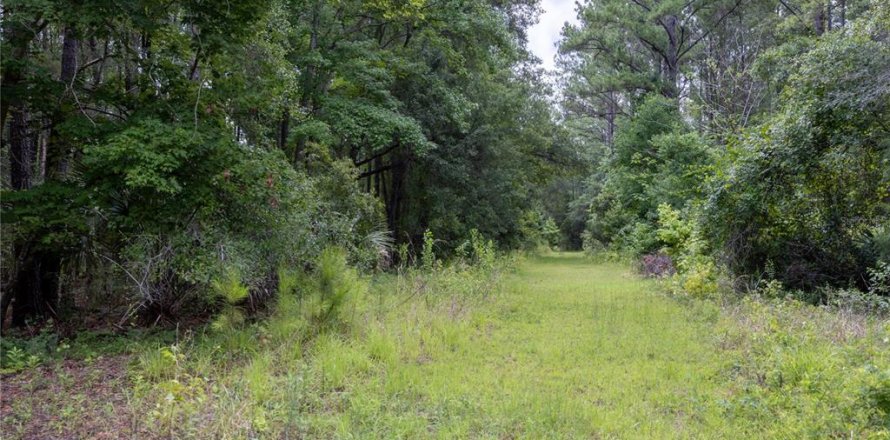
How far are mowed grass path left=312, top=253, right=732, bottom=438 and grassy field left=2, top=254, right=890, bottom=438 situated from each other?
0.8 inches

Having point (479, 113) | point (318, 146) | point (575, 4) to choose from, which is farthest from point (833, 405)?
point (575, 4)

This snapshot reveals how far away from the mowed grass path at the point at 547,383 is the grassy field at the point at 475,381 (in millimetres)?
19

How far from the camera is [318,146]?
43.2 feet

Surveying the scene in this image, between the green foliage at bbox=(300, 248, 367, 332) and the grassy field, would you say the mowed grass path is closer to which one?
the grassy field

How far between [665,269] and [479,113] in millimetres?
7623

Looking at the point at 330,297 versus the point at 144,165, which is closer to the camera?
the point at 144,165

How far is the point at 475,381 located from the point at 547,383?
661 millimetres

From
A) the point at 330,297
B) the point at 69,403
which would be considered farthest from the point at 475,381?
the point at 69,403

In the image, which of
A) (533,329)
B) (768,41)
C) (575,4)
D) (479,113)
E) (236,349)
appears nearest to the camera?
(236,349)

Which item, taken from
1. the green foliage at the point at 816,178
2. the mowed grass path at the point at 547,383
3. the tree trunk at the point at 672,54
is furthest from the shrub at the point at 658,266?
the tree trunk at the point at 672,54

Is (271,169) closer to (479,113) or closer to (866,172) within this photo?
(866,172)

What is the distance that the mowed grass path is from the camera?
4008 millimetres

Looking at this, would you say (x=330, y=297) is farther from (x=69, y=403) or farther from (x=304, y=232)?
(x=69, y=403)

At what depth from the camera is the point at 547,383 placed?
503 centimetres
